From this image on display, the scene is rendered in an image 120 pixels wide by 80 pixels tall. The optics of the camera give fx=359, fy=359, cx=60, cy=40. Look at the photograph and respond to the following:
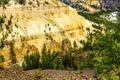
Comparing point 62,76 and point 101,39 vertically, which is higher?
point 101,39

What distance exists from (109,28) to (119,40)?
1572 mm

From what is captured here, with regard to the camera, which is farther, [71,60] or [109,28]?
[71,60]

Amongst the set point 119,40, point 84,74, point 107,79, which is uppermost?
point 119,40

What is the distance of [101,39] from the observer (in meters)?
35.0

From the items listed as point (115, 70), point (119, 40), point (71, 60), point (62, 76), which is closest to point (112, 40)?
point (119, 40)

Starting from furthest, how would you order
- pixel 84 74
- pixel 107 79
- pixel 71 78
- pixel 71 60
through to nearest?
pixel 71 60 → pixel 84 74 → pixel 71 78 → pixel 107 79

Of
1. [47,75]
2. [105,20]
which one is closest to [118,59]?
[105,20]

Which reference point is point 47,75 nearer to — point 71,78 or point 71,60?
point 71,78

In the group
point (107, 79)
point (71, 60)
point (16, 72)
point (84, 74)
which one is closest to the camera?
point (107, 79)

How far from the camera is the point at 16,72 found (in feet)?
193

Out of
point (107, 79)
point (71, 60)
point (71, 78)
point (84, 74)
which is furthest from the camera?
point (71, 60)

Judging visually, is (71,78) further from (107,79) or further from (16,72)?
(107,79)

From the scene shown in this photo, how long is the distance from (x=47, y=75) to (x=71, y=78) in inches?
182

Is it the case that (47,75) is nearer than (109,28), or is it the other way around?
(109,28)
